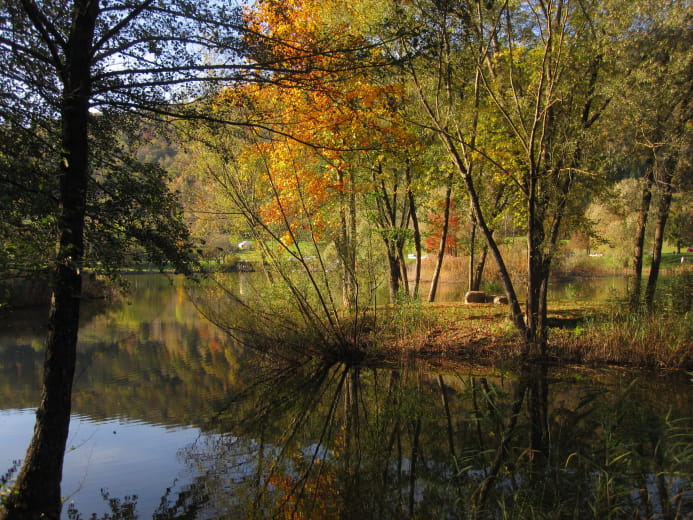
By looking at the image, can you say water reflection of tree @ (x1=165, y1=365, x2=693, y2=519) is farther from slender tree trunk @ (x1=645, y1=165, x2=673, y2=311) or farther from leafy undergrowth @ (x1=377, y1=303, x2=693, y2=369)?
slender tree trunk @ (x1=645, y1=165, x2=673, y2=311)

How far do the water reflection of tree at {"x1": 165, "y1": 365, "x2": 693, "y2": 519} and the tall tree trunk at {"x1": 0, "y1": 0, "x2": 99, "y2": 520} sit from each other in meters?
1.72

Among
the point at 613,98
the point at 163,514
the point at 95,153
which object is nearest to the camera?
the point at 163,514

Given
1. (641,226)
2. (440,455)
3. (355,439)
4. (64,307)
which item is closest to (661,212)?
(641,226)

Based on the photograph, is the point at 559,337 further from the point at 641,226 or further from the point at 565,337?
the point at 641,226

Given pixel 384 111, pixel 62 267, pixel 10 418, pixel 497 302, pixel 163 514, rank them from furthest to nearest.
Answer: pixel 497 302 < pixel 384 111 < pixel 10 418 < pixel 163 514 < pixel 62 267

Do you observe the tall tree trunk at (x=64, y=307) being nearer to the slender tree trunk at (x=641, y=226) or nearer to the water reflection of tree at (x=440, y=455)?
the water reflection of tree at (x=440, y=455)

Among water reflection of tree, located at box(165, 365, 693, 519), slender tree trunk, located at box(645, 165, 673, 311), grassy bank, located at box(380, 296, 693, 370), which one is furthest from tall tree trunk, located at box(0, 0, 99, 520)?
slender tree trunk, located at box(645, 165, 673, 311)

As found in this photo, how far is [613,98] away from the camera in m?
12.1

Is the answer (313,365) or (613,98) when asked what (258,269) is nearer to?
(313,365)

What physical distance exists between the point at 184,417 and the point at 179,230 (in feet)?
14.1

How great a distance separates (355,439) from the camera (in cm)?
789

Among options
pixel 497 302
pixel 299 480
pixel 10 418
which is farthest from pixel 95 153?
pixel 497 302

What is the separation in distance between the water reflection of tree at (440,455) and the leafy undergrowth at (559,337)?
4.64 ft

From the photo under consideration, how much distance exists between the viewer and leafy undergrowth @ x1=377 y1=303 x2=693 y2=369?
11070 millimetres
